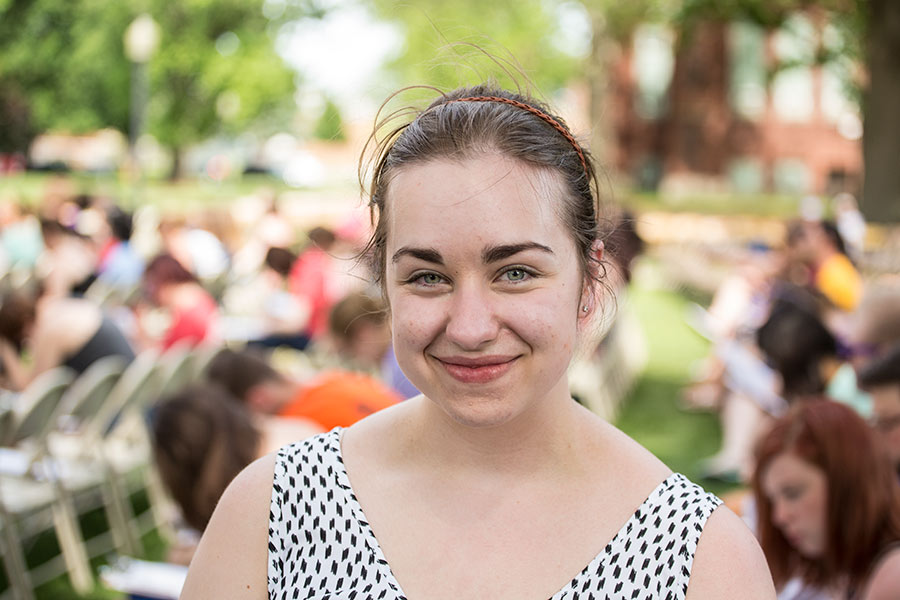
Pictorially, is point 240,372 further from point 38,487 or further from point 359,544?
point 359,544

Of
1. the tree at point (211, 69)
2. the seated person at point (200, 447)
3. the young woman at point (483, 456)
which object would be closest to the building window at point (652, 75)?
the tree at point (211, 69)

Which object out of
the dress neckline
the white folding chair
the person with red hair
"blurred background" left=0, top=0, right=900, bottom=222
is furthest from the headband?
"blurred background" left=0, top=0, right=900, bottom=222

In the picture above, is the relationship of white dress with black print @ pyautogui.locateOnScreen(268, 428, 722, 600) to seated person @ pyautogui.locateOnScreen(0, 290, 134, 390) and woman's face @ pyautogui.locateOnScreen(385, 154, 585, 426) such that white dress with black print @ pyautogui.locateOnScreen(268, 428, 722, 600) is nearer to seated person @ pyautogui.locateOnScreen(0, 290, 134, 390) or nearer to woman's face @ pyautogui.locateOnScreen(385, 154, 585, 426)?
woman's face @ pyautogui.locateOnScreen(385, 154, 585, 426)

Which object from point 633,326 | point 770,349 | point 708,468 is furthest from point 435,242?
point 633,326

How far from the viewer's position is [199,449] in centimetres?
363

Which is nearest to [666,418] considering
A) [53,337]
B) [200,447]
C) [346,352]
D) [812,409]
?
[346,352]

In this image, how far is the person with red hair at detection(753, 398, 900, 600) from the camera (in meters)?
2.88

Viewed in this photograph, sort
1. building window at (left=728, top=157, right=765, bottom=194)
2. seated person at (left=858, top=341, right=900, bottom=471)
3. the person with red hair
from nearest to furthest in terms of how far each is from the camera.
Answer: the person with red hair → seated person at (left=858, top=341, right=900, bottom=471) → building window at (left=728, top=157, right=765, bottom=194)

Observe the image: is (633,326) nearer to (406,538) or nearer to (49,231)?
(49,231)

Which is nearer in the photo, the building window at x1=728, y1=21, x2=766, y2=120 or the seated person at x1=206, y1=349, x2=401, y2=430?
the seated person at x1=206, y1=349, x2=401, y2=430

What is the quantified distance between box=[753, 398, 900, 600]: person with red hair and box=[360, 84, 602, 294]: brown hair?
1.77m

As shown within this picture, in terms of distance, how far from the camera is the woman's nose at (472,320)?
1.32 m

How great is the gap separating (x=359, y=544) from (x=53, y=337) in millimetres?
5577

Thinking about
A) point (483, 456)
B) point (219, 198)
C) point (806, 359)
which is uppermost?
point (483, 456)
